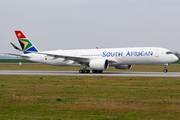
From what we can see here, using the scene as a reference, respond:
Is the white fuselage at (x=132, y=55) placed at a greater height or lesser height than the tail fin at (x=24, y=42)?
lesser

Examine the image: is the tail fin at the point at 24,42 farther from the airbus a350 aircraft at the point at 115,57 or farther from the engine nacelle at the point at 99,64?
the engine nacelle at the point at 99,64

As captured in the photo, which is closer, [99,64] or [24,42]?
[99,64]

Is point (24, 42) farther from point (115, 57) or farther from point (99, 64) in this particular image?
point (115, 57)

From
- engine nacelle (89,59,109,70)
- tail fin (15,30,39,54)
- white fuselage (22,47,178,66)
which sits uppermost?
tail fin (15,30,39,54)

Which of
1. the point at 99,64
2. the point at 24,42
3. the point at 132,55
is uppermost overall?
the point at 24,42

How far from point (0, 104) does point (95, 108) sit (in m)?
4.56

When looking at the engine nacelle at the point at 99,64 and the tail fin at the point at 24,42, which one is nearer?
the engine nacelle at the point at 99,64

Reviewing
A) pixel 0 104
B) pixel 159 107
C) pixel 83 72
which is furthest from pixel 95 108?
pixel 83 72

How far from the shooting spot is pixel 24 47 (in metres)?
46.1

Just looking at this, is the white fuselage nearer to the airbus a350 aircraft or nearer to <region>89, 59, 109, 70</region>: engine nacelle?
the airbus a350 aircraft

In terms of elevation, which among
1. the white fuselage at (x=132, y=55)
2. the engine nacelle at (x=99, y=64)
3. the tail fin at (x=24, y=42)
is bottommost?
the engine nacelle at (x=99, y=64)

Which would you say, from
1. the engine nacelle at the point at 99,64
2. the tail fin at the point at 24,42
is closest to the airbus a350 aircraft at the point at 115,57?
the engine nacelle at the point at 99,64

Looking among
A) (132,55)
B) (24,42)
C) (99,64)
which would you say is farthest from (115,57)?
(24,42)

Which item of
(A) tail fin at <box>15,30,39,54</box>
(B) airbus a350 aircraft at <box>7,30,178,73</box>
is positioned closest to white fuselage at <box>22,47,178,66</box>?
(B) airbus a350 aircraft at <box>7,30,178,73</box>
